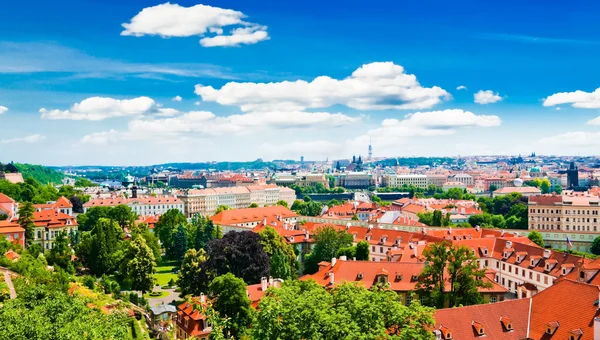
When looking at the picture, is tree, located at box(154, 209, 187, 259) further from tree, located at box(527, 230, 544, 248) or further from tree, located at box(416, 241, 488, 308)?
tree, located at box(416, 241, 488, 308)

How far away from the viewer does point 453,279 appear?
4038 centimetres

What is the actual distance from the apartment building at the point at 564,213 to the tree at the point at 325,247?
4935 cm

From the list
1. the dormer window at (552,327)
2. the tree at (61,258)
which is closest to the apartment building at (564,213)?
the dormer window at (552,327)

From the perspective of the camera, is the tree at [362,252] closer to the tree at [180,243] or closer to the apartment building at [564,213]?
the tree at [180,243]

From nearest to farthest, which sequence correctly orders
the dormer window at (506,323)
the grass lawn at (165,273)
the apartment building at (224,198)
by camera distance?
the dormer window at (506,323), the grass lawn at (165,273), the apartment building at (224,198)

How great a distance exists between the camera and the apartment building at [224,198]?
161875 millimetres

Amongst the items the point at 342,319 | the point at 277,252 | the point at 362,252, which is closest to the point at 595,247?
the point at 362,252

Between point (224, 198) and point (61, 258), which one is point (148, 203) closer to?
point (224, 198)

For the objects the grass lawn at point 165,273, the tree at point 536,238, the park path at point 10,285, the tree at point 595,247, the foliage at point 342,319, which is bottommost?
the grass lawn at point 165,273

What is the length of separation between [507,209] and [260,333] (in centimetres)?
10599

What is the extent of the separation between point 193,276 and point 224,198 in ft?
404

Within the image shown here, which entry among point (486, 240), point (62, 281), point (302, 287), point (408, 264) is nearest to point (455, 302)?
point (408, 264)

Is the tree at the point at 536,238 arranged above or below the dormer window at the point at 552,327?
below

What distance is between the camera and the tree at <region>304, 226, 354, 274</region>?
207ft
